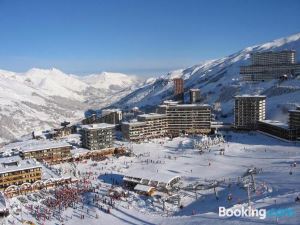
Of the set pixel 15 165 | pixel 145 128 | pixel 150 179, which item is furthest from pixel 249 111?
pixel 15 165

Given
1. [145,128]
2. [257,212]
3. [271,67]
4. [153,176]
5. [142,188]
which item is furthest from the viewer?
[271,67]

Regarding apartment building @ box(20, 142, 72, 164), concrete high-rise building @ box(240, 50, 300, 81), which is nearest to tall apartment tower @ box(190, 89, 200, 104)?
concrete high-rise building @ box(240, 50, 300, 81)

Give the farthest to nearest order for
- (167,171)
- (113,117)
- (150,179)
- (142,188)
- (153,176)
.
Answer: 1. (113,117)
2. (167,171)
3. (153,176)
4. (150,179)
5. (142,188)

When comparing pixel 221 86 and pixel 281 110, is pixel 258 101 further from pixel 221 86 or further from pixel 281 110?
pixel 221 86

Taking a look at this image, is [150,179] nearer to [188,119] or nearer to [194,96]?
[188,119]

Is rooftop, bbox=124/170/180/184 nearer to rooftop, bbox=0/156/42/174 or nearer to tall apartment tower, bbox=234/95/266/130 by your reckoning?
rooftop, bbox=0/156/42/174

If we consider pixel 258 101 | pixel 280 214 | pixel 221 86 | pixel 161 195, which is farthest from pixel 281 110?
pixel 280 214

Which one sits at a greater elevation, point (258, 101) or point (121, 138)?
point (258, 101)

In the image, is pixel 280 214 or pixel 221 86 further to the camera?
pixel 221 86
